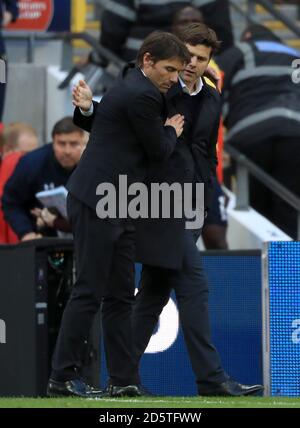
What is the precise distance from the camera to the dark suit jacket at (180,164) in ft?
27.0

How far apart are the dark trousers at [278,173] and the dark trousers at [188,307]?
10.8 feet

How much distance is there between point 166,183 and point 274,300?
995 millimetres

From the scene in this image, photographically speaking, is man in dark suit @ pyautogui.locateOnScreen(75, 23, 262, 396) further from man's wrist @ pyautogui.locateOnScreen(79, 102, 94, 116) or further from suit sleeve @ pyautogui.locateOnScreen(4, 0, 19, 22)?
suit sleeve @ pyautogui.locateOnScreen(4, 0, 19, 22)

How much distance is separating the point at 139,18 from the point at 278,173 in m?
1.70

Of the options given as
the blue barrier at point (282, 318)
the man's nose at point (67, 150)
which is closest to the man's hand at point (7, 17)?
the man's nose at point (67, 150)

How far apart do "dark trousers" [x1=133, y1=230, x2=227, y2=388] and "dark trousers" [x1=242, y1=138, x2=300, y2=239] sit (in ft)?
10.8

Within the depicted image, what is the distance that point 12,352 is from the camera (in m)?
9.42

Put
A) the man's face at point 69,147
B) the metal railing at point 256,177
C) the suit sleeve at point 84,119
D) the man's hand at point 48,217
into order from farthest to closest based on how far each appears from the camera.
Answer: the metal railing at point 256,177 → the man's face at point 69,147 → the man's hand at point 48,217 → the suit sleeve at point 84,119

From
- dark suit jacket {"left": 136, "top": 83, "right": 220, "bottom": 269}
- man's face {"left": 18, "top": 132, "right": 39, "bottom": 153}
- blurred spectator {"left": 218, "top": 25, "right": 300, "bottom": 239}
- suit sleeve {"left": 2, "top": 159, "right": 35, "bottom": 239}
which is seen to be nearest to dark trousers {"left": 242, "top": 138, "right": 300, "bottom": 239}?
blurred spectator {"left": 218, "top": 25, "right": 300, "bottom": 239}

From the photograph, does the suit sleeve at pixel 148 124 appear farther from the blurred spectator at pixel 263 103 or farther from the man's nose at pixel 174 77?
the blurred spectator at pixel 263 103

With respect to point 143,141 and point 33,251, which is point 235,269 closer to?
point 33,251

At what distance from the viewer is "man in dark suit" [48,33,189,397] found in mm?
7898
